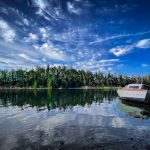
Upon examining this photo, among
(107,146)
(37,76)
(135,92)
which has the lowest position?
(107,146)

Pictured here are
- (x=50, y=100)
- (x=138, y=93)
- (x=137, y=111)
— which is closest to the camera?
(x=137, y=111)

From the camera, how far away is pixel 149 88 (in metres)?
47.1

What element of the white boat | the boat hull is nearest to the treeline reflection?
the boat hull

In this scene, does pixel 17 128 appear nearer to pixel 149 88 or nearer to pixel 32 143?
pixel 32 143

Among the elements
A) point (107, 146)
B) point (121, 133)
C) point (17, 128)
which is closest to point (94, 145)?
point (107, 146)

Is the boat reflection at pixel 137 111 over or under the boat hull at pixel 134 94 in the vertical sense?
under

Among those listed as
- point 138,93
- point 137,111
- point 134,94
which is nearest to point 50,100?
point 134,94

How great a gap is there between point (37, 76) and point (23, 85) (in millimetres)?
15444

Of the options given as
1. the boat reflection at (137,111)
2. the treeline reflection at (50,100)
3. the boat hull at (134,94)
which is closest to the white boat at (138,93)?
the boat hull at (134,94)

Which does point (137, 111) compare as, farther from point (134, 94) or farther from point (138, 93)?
point (134, 94)

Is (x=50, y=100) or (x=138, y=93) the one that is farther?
(x=50, y=100)

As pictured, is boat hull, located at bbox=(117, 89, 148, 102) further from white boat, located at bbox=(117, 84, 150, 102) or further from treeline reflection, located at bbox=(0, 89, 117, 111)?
treeline reflection, located at bbox=(0, 89, 117, 111)

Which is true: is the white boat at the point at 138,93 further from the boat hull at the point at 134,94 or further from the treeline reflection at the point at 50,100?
the treeline reflection at the point at 50,100

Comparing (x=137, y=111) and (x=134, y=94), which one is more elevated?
(x=134, y=94)
